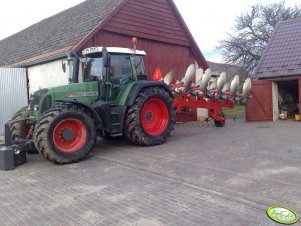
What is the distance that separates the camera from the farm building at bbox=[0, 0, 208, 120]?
41.4 feet

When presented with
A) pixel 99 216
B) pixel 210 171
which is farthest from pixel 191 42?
pixel 99 216

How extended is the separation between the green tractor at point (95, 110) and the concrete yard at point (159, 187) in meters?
0.50

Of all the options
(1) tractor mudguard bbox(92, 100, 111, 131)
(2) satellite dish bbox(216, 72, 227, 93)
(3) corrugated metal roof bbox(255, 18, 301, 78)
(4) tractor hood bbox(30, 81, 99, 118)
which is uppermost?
(3) corrugated metal roof bbox(255, 18, 301, 78)

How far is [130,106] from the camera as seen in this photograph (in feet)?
29.3

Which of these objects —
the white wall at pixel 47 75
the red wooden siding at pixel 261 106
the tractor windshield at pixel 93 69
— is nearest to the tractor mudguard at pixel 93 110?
the tractor windshield at pixel 93 69

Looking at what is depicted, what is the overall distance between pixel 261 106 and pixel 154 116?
8.15 metres

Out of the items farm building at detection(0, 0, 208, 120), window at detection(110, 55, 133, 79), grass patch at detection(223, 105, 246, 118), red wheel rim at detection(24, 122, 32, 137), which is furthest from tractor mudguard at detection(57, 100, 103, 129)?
grass patch at detection(223, 105, 246, 118)

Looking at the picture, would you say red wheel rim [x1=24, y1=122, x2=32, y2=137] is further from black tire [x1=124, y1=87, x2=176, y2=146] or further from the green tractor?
black tire [x1=124, y1=87, x2=176, y2=146]

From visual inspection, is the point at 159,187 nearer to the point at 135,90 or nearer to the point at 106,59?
the point at 135,90

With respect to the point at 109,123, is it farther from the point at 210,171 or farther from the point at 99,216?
the point at 99,216

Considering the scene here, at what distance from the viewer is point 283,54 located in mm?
16828

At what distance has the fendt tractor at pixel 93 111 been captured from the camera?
7484 millimetres

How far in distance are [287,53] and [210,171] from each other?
12.2 m

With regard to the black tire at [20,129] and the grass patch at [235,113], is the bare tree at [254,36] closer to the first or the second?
the grass patch at [235,113]
